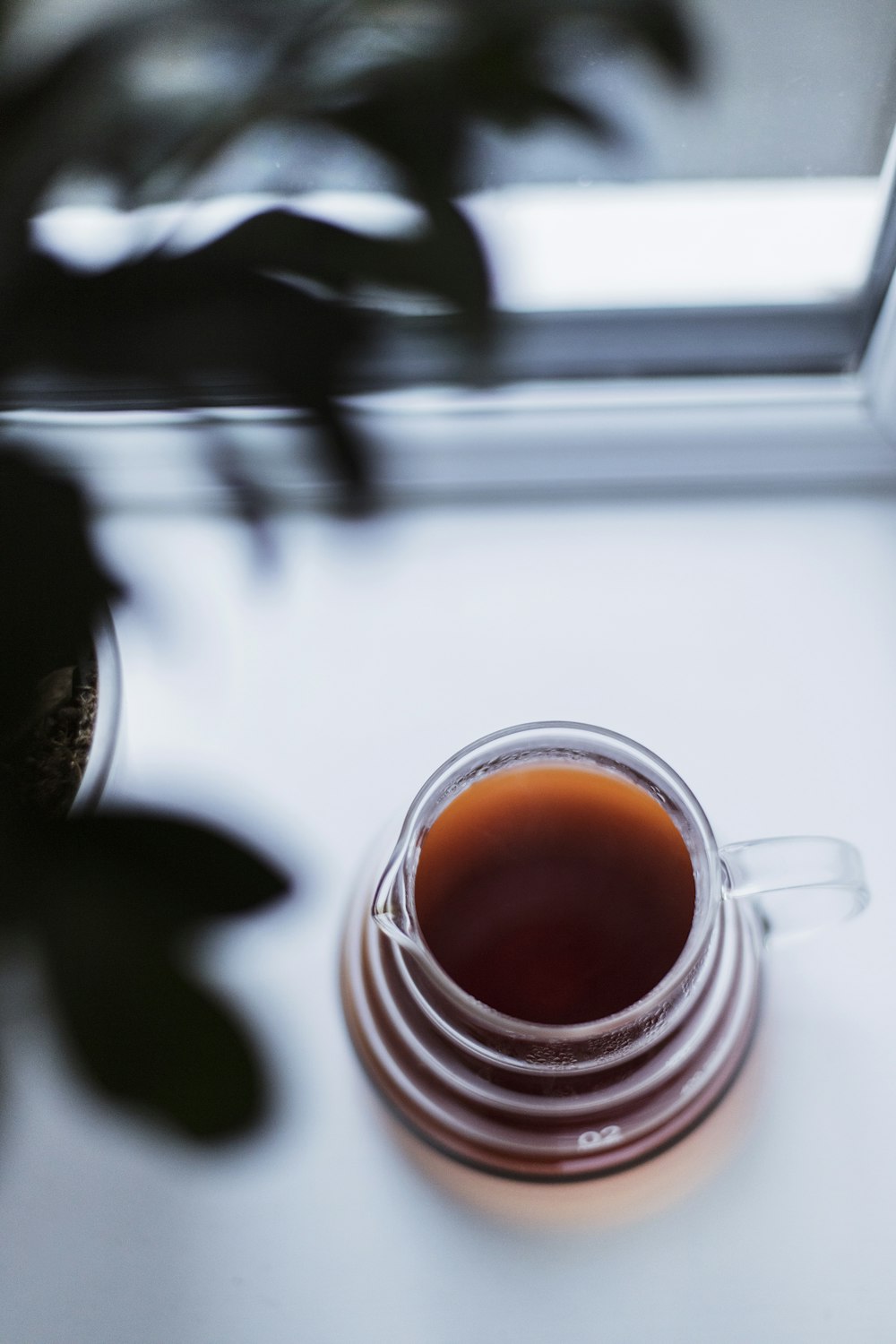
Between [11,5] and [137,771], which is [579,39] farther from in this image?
[137,771]

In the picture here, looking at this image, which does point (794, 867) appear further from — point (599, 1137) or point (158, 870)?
point (158, 870)

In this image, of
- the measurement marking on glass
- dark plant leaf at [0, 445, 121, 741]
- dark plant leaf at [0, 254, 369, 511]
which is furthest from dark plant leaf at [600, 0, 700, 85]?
A: the measurement marking on glass

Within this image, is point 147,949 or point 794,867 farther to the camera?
point 794,867

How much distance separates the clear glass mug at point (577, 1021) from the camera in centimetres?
42

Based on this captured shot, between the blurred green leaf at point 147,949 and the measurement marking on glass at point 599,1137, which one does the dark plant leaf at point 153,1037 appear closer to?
the blurred green leaf at point 147,949

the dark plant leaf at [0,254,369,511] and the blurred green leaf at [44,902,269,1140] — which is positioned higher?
the dark plant leaf at [0,254,369,511]

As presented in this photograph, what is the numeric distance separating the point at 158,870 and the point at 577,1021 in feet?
0.69

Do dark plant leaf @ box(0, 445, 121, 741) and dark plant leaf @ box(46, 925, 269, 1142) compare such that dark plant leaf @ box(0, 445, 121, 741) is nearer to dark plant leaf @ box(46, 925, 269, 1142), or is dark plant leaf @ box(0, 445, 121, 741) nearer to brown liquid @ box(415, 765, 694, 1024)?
dark plant leaf @ box(46, 925, 269, 1142)

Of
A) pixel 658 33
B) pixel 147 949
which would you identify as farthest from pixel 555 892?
pixel 658 33

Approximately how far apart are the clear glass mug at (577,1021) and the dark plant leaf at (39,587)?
6.5 inches

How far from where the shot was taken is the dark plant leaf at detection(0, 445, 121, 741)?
314mm

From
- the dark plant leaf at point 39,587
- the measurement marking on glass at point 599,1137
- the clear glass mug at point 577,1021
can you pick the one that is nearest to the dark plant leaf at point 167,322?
the dark plant leaf at point 39,587

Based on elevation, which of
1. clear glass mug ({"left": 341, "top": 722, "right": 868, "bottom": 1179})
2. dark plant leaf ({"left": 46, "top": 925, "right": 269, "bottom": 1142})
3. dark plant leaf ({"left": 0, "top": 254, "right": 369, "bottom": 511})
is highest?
dark plant leaf ({"left": 0, "top": 254, "right": 369, "bottom": 511})

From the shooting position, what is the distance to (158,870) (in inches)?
11.8
